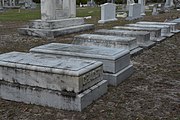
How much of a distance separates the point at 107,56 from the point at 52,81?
4.76ft

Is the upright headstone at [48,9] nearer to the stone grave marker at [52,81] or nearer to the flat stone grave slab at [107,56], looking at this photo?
the flat stone grave slab at [107,56]

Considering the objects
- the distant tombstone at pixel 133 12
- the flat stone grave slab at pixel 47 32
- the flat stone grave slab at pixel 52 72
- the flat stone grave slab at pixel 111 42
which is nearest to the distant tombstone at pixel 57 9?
the flat stone grave slab at pixel 47 32

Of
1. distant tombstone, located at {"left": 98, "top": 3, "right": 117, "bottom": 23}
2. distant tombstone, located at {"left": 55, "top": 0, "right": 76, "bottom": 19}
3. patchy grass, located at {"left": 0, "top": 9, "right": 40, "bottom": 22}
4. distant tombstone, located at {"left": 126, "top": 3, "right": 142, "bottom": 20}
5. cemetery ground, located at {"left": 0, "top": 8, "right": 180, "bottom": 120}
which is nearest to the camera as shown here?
cemetery ground, located at {"left": 0, "top": 8, "right": 180, "bottom": 120}

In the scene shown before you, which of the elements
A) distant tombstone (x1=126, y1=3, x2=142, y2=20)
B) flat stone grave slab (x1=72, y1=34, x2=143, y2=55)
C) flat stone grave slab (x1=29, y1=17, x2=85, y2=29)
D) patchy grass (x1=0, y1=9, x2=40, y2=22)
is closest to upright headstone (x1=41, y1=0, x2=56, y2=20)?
flat stone grave slab (x1=29, y1=17, x2=85, y2=29)

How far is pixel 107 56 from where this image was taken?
5.15 meters

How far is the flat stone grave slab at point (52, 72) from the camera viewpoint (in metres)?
4.00

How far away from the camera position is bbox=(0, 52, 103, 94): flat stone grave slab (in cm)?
400

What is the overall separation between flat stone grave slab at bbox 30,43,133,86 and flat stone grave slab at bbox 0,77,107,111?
553mm

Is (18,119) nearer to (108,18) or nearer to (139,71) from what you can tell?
(139,71)

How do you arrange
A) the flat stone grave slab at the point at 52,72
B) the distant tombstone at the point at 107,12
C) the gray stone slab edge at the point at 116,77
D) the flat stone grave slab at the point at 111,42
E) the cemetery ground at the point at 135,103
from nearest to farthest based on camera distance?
1. the cemetery ground at the point at 135,103
2. the flat stone grave slab at the point at 52,72
3. the gray stone slab edge at the point at 116,77
4. the flat stone grave slab at the point at 111,42
5. the distant tombstone at the point at 107,12

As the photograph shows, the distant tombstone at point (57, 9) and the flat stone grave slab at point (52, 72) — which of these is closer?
the flat stone grave slab at point (52, 72)

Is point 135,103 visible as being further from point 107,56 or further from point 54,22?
point 54,22

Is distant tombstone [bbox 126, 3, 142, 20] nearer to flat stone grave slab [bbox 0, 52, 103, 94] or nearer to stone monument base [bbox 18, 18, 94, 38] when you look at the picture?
stone monument base [bbox 18, 18, 94, 38]

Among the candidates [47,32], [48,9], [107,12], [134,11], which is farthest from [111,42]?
[134,11]
